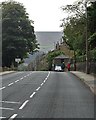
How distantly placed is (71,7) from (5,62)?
41.3m

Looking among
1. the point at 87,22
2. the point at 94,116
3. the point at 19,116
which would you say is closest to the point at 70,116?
the point at 94,116

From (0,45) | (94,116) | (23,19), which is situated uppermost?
(23,19)

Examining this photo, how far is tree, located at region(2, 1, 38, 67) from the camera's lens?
89.9 m

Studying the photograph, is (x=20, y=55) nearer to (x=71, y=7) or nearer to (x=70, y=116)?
(x=71, y=7)

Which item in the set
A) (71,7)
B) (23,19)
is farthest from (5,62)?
(71,7)

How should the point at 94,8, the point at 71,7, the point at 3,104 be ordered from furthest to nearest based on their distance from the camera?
the point at 71,7 → the point at 94,8 → the point at 3,104

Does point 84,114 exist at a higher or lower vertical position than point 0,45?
lower

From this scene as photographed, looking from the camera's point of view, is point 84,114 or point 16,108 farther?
point 16,108

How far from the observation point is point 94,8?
43.8 meters

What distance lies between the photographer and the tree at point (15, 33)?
89.9m

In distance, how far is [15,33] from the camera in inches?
3597

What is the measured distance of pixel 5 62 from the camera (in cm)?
→ 9206

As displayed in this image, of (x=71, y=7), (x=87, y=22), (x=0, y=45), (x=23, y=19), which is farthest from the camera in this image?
(x=23, y=19)

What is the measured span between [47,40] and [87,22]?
15139 cm
